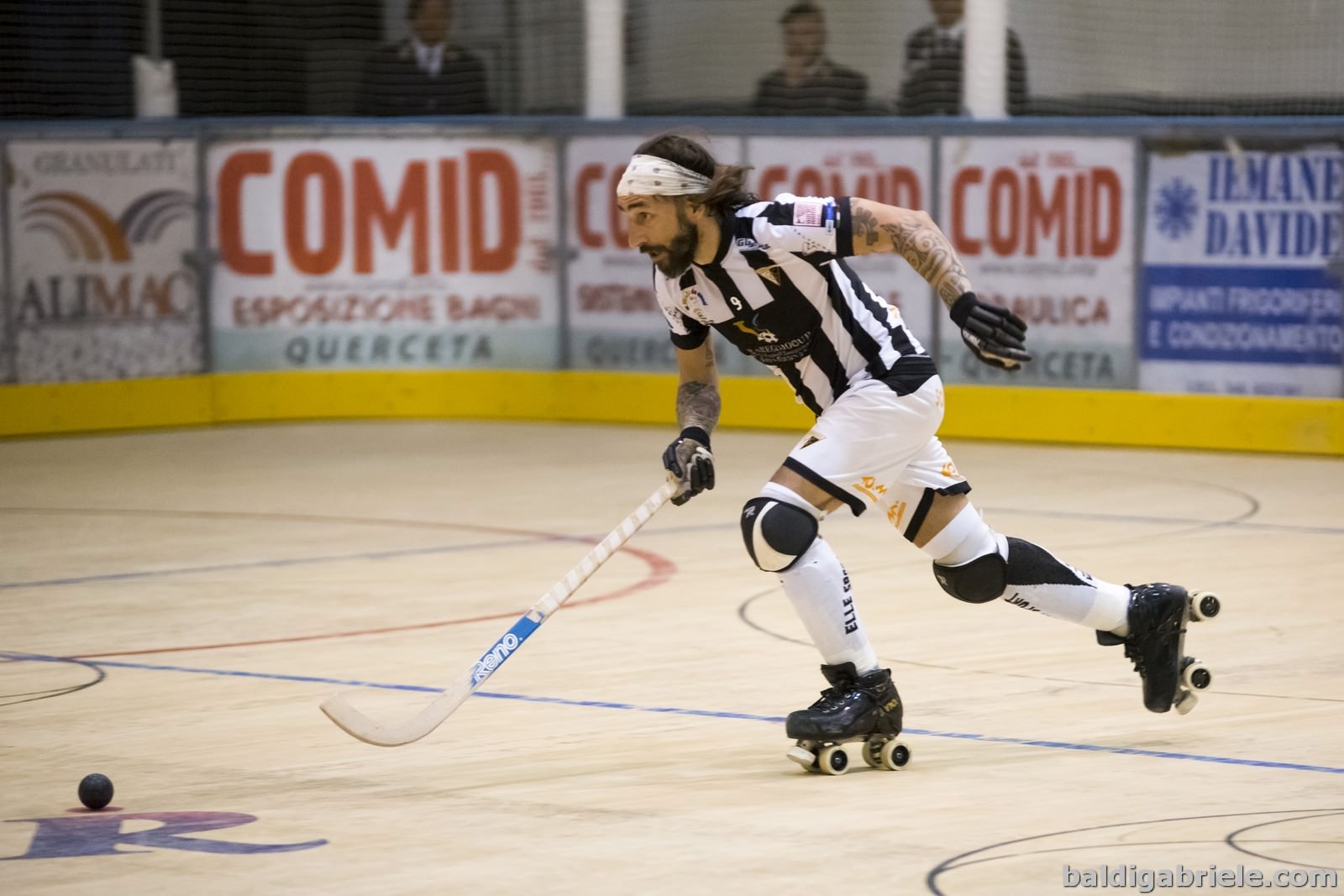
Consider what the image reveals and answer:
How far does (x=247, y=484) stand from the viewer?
480 inches

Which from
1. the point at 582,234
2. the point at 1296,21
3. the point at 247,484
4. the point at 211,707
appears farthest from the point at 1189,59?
the point at 211,707

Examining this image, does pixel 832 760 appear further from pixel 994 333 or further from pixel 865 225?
pixel 865 225

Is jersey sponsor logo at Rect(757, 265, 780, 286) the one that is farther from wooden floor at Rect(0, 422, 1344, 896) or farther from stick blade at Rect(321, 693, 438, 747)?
stick blade at Rect(321, 693, 438, 747)

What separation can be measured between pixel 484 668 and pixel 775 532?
2.93ft

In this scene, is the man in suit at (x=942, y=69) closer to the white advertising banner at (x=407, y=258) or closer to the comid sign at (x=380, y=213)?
the white advertising banner at (x=407, y=258)

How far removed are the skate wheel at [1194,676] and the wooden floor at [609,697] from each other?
0.13 meters

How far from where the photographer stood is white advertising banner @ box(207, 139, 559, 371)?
15.1m

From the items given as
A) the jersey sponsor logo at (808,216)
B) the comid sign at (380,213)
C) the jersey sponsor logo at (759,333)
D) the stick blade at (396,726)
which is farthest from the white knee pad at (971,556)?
the comid sign at (380,213)

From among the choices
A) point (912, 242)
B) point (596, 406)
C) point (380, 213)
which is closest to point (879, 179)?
point (596, 406)

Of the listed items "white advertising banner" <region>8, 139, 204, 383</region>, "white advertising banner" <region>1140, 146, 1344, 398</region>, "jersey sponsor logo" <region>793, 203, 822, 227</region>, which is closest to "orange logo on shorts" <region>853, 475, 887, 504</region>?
"jersey sponsor logo" <region>793, 203, 822, 227</region>

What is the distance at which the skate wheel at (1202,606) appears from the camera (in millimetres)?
6328

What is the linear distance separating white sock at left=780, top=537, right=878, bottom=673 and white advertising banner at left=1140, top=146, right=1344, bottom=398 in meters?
7.60

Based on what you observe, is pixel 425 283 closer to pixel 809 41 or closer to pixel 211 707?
pixel 809 41

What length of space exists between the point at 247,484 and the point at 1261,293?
18.6 ft
